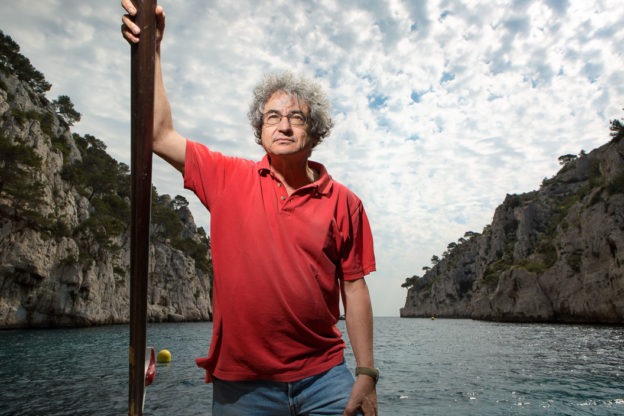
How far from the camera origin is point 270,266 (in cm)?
160

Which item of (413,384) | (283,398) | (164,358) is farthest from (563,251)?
(283,398)

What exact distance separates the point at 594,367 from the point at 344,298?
13.9 meters

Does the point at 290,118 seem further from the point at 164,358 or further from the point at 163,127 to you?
the point at 164,358

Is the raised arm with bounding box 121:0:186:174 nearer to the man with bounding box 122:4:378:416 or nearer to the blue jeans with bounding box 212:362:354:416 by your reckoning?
the man with bounding box 122:4:378:416

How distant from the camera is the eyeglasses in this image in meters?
2.05

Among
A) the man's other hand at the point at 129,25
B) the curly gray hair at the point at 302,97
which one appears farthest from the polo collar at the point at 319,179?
the man's other hand at the point at 129,25

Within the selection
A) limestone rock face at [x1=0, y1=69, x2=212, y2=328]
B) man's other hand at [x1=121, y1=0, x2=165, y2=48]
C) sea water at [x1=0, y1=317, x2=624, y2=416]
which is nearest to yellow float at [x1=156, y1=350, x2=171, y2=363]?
sea water at [x1=0, y1=317, x2=624, y2=416]

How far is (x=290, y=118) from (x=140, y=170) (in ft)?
3.24

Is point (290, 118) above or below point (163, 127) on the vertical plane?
above

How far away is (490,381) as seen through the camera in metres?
9.98

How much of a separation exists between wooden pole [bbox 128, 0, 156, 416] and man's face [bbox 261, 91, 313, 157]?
0.76 meters

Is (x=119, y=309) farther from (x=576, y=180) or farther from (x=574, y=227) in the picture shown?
(x=576, y=180)

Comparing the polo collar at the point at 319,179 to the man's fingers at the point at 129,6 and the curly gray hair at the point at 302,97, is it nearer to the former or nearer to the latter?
the curly gray hair at the point at 302,97

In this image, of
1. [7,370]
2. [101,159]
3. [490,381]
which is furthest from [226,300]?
[101,159]
